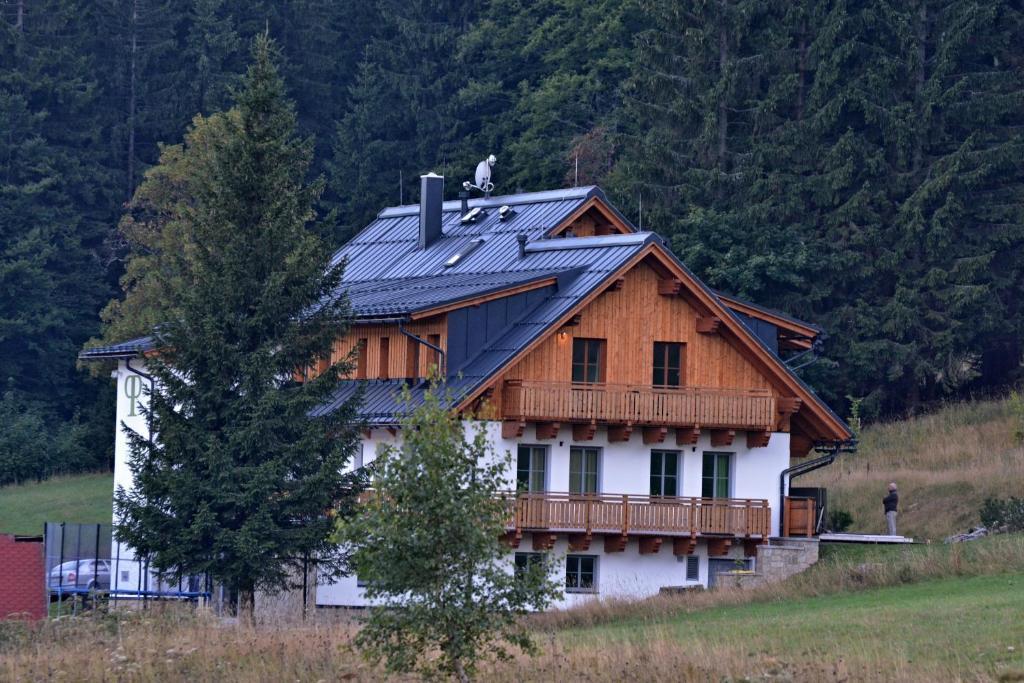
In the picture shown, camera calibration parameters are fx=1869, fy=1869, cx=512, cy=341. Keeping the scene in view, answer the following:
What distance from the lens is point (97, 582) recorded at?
4525 cm

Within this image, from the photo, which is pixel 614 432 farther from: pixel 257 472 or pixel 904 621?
pixel 904 621

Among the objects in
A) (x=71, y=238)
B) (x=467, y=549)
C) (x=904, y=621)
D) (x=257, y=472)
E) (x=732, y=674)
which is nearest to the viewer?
(x=467, y=549)

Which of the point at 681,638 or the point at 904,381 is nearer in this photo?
the point at 681,638

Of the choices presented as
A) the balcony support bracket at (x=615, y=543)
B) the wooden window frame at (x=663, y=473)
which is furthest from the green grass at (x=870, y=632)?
the wooden window frame at (x=663, y=473)

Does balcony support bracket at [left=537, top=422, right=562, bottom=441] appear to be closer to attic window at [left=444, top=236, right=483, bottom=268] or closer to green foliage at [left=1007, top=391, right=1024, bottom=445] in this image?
attic window at [left=444, top=236, right=483, bottom=268]

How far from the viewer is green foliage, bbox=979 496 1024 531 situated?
143 ft

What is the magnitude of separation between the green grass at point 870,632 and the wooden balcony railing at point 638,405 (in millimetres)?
6878

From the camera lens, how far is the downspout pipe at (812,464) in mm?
46156

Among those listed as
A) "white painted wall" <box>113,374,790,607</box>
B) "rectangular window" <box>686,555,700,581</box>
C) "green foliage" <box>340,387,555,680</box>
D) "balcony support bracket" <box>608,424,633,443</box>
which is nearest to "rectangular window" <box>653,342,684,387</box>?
"white painted wall" <box>113,374,790,607</box>

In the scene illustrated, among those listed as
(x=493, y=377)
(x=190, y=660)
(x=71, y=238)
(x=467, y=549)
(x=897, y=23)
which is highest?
(x=897, y=23)

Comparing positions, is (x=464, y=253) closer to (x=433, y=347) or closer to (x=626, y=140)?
(x=433, y=347)

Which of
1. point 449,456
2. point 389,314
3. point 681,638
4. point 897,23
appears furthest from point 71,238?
point 449,456

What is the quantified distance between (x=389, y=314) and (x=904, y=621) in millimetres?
17139

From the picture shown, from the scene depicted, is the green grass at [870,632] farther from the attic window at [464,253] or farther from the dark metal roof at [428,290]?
the attic window at [464,253]
